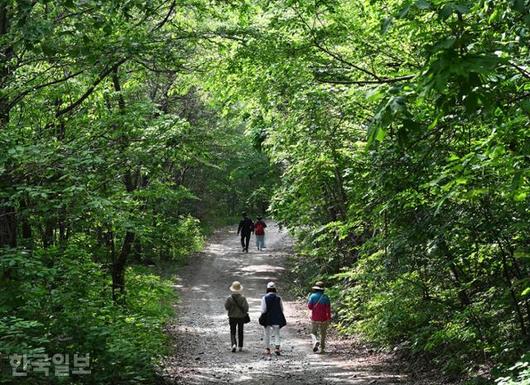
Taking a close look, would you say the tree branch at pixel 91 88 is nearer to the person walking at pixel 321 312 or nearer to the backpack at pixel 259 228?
the person walking at pixel 321 312

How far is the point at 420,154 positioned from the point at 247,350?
7.96 metres

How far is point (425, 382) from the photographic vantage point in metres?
9.90

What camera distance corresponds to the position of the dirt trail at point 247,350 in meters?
10.9

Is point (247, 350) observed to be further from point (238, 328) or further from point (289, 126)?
point (289, 126)

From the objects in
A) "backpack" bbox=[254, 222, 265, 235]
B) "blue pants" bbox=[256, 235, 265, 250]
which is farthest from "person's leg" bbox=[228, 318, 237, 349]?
"blue pants" bbox=[256, 235, 265, 250]

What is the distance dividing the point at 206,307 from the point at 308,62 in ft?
38.7

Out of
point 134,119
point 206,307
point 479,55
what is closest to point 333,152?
point 134,119

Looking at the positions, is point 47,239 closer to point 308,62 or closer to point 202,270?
point 308,62

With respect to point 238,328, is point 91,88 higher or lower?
higher

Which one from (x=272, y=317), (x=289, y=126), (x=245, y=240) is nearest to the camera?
(x=272, y=317)

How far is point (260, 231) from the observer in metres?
29.9

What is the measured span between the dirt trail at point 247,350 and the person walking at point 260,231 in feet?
10.8

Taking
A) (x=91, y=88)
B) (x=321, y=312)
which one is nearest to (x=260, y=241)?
(x=321, y=312)

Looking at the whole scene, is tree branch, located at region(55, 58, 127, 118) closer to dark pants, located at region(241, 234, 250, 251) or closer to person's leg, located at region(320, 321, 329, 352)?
person's leg, located at region(320, 321, 329, 352)
